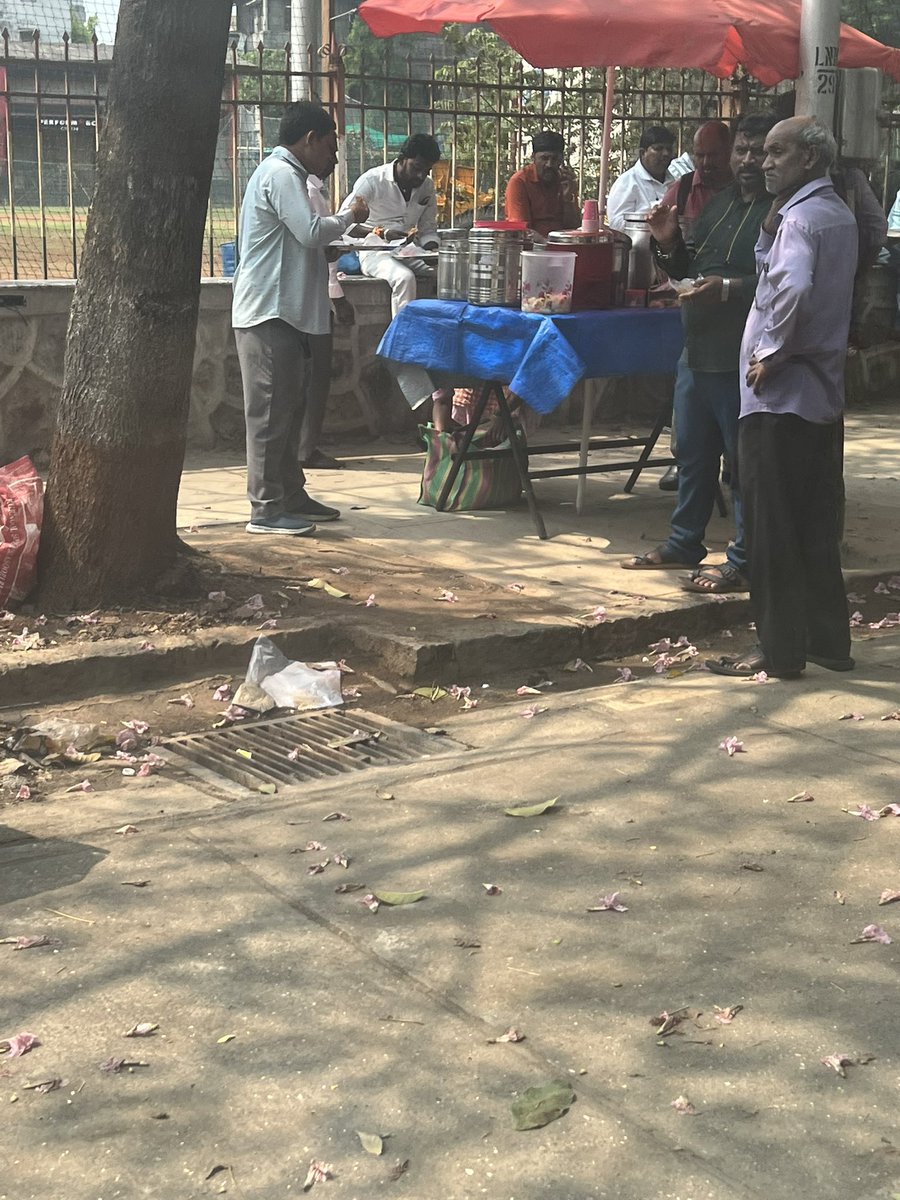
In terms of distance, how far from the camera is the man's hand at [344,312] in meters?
10.6

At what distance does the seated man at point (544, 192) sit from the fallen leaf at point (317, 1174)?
833 centimetres

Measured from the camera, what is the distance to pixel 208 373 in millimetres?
10336

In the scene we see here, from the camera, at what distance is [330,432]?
35.8 ft

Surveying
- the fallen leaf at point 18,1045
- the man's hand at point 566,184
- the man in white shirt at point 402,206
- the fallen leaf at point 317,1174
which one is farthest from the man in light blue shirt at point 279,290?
the fallen leaf at point 317,1174

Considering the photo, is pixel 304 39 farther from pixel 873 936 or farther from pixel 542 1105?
pixel 542 1105

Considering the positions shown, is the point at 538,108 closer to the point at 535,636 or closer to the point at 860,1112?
the point at 535,636

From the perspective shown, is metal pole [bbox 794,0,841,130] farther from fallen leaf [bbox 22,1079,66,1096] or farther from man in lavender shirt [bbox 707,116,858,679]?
fallen leaf [bbox 22,1079,66,1096]

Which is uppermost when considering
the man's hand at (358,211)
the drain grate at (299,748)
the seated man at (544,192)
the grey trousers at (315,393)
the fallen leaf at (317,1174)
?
the seated man at (544,192)

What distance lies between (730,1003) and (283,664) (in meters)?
2.88

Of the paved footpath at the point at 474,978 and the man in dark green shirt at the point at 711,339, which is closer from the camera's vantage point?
the paved footpath at the point at 474,978

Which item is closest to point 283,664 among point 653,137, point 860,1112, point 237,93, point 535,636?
point 535,636

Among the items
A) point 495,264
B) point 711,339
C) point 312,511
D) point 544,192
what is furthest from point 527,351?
point 544,192

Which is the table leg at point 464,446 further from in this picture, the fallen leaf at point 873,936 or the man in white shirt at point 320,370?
the fallen leaf at point 873,936

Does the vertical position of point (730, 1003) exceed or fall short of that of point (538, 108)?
it falls short
